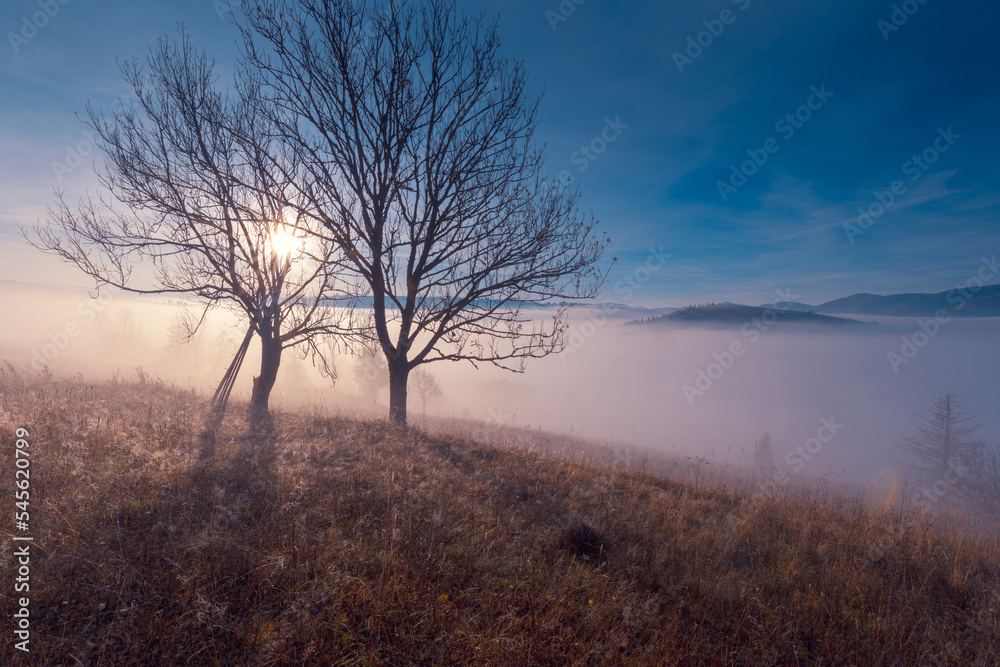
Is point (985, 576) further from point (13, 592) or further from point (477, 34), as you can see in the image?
point (477, 34)

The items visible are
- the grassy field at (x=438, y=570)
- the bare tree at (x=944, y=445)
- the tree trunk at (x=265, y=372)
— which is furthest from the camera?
the bare tree at (x=944, y=445)

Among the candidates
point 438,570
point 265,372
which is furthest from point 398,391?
point 438,570

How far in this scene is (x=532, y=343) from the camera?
28.8ft

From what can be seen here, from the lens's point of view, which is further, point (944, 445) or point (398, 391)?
point (944, 445)

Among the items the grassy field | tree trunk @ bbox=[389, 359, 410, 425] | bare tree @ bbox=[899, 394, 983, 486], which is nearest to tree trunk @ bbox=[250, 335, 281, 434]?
tree trunk @ bbox=[389, 359, 410, 425]

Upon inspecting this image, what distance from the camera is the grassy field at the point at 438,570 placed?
8.56 ft

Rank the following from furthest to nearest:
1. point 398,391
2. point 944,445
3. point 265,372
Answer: point 944,445
point 265,372
point 398,391

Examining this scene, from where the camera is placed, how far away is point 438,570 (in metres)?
3.30

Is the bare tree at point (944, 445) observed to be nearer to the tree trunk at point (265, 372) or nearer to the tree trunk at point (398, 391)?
the tree trunk at point (398, 391)

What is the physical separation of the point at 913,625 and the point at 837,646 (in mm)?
1021

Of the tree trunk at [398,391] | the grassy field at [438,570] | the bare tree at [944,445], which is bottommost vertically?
the bare tree at [944,445]

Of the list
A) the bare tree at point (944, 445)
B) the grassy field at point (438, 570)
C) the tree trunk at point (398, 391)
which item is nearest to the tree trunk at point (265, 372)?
the tree trunk at point (398, 391)

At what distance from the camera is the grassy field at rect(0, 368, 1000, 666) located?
8.56ft

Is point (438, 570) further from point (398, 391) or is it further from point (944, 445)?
point (944, 445)
